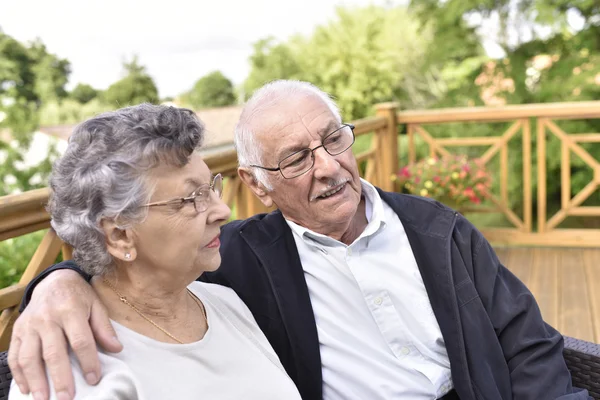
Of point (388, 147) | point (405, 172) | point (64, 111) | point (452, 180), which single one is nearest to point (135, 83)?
point (64, 111)

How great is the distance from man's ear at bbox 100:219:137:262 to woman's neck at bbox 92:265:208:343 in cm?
6

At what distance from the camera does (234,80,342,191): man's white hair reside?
1.64 m

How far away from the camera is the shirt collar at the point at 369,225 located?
161 cm

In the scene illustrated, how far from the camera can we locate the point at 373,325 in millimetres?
1562

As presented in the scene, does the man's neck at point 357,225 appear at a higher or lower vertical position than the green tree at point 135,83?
lower

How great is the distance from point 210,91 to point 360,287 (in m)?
38.3

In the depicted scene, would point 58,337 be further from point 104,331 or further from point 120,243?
point 120,243

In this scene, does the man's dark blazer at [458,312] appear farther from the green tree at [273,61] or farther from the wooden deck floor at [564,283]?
the green tree at [273,61]

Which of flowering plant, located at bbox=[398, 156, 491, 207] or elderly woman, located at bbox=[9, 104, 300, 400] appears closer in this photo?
elderly woman, located at bbox=[9, 104, 300, 400]

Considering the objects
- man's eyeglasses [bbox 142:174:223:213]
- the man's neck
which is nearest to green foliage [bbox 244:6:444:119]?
the man's neck

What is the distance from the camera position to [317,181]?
163 centimetres

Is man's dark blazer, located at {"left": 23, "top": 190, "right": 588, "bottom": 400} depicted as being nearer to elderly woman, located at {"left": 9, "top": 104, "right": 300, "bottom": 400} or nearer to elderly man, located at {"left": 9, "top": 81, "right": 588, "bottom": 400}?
elderly man, located at {"left": 9, "top": 81, "right": 588, "bottom": 400}

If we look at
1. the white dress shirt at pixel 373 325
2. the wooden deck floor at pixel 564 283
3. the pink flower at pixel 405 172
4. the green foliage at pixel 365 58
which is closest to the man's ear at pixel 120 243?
the white dress shirt at pixel 373 325

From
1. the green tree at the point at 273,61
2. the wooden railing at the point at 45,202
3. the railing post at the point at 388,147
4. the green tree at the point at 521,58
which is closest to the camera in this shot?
the wooden railing at the point at 45,202
